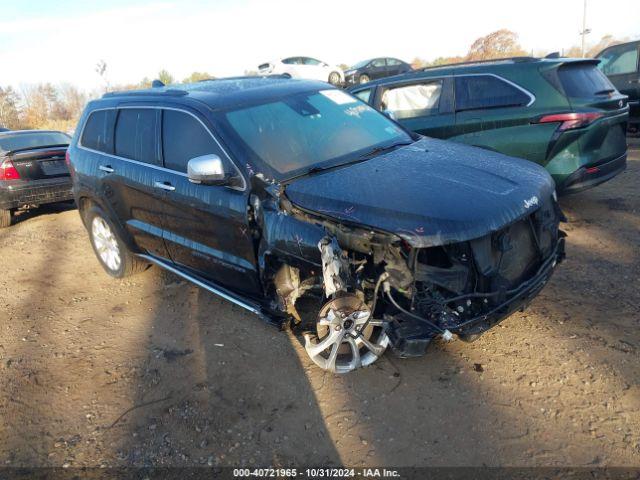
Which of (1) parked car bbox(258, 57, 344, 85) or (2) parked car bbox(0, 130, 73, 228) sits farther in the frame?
(1) parked car bbox(258, 57, 344, 85)

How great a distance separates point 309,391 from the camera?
3.18 meters

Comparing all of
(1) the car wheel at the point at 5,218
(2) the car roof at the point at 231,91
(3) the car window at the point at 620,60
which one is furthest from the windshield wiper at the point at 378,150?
(3) the car window at the point at 620,60

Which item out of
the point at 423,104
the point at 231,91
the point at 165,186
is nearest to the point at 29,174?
the point at 165,186

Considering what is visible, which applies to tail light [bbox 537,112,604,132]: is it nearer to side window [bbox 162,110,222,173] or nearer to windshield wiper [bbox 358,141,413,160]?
windshield wiper [bbox 358,141,413,160]

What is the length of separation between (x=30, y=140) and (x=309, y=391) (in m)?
7.69

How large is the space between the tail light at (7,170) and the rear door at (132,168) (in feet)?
11.7

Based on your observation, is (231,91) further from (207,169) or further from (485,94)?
(485,94)

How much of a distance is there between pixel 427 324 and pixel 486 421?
62 cm

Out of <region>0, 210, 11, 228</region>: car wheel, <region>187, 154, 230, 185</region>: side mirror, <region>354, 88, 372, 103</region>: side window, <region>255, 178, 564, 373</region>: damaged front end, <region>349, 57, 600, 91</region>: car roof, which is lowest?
<region>0, 210, 11, 228</region>: car wheel

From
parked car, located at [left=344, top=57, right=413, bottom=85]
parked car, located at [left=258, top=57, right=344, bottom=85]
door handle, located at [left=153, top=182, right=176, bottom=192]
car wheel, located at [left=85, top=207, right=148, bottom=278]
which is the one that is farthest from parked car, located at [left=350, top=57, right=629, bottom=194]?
parked car, located at [left=344, top=57, right=413, bottom=85]

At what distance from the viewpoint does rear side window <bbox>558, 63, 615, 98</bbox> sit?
5293mm

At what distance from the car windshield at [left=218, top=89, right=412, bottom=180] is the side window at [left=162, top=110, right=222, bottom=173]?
0.18 meters

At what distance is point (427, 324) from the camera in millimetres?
2855

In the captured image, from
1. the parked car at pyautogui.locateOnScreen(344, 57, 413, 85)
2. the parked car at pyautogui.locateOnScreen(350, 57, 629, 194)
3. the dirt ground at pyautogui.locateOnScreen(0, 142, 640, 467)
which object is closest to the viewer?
the dirt ground at pyautogui.locateOnScreen(0, 142, 640, 467)
